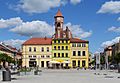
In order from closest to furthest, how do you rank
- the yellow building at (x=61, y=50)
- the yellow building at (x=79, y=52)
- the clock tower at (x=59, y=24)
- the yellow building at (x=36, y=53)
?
the yellow building at (x=61, y=50) < the yellow building at (x=79, y=52) < the yellow building at (x=36, y=53) < the clock tower at (x=59, y=24)

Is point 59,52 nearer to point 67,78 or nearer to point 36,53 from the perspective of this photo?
point 36,53

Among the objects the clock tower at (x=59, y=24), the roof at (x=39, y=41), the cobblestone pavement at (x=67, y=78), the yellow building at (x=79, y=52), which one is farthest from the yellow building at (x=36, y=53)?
the cobblestone pavement at (x=67, y=78)

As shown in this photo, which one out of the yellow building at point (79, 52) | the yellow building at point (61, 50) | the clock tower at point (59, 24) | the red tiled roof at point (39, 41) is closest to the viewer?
the yellow building at point (61, 50)

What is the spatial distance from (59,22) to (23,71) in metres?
84.7

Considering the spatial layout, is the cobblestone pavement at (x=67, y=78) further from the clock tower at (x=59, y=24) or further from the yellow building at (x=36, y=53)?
the clock tower at (x=59, y=24)

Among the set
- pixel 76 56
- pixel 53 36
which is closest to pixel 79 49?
pixel 76 56

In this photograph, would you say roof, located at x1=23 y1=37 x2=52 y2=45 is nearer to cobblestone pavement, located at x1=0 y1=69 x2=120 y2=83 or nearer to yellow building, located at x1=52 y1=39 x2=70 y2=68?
yellow building, located at x1=52 y1=39 x2=70 y2=68

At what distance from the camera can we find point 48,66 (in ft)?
395

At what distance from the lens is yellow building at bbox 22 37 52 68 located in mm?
122688

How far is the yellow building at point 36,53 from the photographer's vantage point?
403ft

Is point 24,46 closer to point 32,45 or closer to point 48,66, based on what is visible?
point 32,45

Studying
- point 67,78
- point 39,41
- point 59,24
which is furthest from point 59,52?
point 67,78

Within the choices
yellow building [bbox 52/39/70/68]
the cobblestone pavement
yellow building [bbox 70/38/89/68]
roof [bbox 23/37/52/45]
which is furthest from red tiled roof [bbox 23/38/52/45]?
the cobblestone pavement

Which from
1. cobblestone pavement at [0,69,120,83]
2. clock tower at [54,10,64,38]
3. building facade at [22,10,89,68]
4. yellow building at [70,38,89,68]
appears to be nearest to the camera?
cobblestone pavement at [0,69,120,83]
